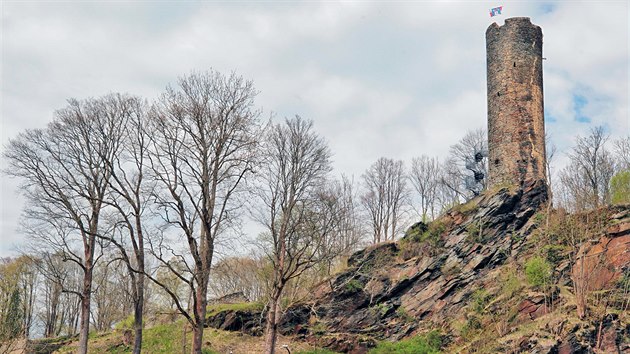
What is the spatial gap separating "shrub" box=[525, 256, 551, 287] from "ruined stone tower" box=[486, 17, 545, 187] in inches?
247

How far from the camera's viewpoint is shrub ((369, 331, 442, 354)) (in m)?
21.0

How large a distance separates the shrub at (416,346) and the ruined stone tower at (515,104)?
8.85 m

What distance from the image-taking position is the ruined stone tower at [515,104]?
2664 cm

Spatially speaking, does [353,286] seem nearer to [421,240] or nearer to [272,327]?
[421,240]

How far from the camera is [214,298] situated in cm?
2950

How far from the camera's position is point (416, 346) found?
69.8ft

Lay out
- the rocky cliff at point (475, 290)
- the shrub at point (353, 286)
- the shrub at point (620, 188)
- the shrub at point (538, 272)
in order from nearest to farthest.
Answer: the rocky cliff at point (475, 290)
the shrub at point (538, 272)
the shrub at point (620, 188)
the shrub at point (353, 286)

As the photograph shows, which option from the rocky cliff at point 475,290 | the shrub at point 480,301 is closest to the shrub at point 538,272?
the rocky cliff at point 475,290

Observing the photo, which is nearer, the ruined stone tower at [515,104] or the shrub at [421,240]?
the shrub at [421,240]

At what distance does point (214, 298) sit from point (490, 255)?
46.6ft

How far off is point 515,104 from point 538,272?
1006cm

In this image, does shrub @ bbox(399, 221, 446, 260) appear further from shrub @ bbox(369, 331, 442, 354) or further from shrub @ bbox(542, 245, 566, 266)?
shrub @ bbox(542, 245, 566, 266)

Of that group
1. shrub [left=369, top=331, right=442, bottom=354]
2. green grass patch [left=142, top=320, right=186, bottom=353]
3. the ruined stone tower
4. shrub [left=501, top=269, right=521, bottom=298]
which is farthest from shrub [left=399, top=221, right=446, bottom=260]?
green grass patch [left=142, top=320, right=186, bottom=353]

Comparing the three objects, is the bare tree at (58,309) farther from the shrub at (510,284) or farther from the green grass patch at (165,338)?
the shrub at (510,284)
